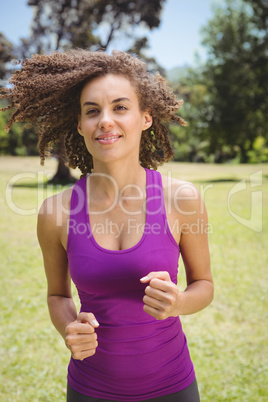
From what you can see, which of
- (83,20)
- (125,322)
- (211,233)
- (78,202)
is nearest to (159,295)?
(125,322)

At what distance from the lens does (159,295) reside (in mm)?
1372

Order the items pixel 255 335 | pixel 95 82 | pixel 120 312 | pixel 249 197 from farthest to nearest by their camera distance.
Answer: pixel 249 197, pixel 255 335, pixel 95 82, pixel 120 312

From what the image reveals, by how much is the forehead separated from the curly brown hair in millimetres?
33

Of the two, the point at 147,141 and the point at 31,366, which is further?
the point at 31,366

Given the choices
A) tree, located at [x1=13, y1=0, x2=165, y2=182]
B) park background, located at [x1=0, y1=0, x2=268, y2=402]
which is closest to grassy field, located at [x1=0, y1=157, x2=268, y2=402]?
park background, located at [x1=0, y1=0, x2=268, y2=402]

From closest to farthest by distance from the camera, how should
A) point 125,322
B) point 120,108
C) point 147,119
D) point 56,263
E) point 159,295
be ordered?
1. point 159,295
2. point 125,322
3. point 120,108
4. point 56,263
5. point 147,119

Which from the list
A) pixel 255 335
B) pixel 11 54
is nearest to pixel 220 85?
pixel 11 54

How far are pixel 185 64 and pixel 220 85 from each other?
13.2 feet

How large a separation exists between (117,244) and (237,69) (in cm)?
2375

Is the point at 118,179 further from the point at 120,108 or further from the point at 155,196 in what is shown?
the point at 120,108

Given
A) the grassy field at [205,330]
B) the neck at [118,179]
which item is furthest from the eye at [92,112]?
the grassy field at [205,330]

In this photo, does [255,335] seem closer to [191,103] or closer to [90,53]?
[90,53]

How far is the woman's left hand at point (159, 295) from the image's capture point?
1.37m

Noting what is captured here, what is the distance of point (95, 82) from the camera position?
1763mm
